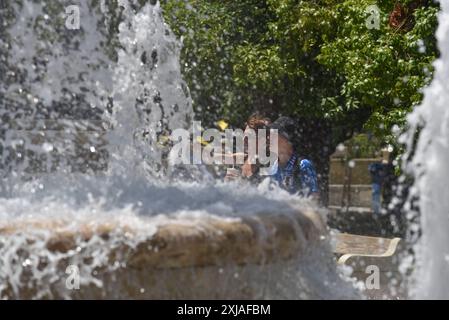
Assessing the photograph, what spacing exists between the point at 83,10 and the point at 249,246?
9.47 feet

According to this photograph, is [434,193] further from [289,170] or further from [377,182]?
[377,182]

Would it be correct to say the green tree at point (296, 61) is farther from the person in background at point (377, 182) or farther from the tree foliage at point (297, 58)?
the person in background at point (377, 182)

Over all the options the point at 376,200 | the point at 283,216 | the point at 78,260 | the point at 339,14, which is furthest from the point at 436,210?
the point at 376,200

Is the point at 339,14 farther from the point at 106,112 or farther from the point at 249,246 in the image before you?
the point at 249,246

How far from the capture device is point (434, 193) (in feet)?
12.4

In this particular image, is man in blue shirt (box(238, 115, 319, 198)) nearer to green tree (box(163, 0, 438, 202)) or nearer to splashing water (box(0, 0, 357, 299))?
splashing water (box(0, 0, 357, 299))

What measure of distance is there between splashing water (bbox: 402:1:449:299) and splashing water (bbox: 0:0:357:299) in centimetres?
36

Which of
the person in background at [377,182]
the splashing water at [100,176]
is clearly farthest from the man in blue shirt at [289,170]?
the person in background at [377,182]

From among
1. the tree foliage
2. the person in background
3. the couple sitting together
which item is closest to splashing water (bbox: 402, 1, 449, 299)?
the couple sitting together

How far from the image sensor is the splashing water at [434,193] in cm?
377

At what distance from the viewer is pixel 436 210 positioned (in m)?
3.78

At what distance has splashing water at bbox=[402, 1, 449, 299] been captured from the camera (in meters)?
3.77

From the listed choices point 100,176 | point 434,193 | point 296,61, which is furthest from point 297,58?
point 434,193

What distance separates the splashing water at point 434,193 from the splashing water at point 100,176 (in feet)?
1.18
